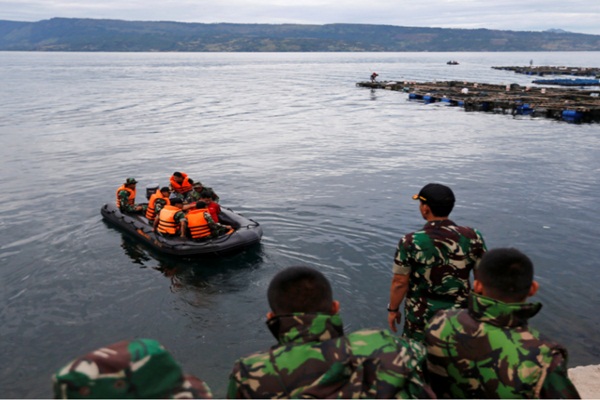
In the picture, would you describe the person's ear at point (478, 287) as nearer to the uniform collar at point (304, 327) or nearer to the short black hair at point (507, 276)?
the short black hair at point (507, 276)

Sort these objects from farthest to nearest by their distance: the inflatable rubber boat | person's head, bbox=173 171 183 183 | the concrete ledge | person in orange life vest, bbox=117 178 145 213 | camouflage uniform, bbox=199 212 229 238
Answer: person in orange life vest, bbox=117 178 145 213 < person's head, bbox=173 171 183 183 < camouflage uniform, bbox=199 212 229 238 < the inflatable rubber boat < the concrete ledge

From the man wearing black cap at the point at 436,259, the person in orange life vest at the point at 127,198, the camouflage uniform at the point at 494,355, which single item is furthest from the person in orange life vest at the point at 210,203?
the camouflage uniform at the point at 494,355

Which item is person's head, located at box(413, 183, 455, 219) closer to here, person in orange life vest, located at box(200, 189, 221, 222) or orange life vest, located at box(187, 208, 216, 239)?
orange life vest, located at box(187, 208, 216, 239)

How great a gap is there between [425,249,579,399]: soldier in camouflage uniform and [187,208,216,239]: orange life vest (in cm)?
1209

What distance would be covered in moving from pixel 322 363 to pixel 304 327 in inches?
10.9

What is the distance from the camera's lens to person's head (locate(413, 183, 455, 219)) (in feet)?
19.3

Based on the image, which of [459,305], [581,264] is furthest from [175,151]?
[459,305]

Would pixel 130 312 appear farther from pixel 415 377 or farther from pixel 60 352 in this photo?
pixel 415 377

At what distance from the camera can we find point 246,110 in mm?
58812

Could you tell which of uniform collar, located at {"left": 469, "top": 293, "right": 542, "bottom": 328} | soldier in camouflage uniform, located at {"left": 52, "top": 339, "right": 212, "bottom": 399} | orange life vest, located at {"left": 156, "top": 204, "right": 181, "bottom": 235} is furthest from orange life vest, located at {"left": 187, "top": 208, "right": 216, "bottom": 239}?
soldier in camouflage uniform, located at {"left": 52, "top": 339, "right": 212, "bottom": 399}

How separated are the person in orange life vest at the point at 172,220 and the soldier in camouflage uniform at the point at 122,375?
13.6m

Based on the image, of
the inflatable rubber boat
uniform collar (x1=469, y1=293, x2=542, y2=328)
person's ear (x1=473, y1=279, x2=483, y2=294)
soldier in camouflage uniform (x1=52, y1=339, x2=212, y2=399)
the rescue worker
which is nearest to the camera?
soldier in camouflage uniform (x1=52, y1=339, x2=212, y2=399)

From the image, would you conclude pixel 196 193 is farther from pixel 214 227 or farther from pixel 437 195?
pixel 437 195

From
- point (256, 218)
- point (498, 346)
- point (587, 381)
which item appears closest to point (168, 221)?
point (256, 218)
